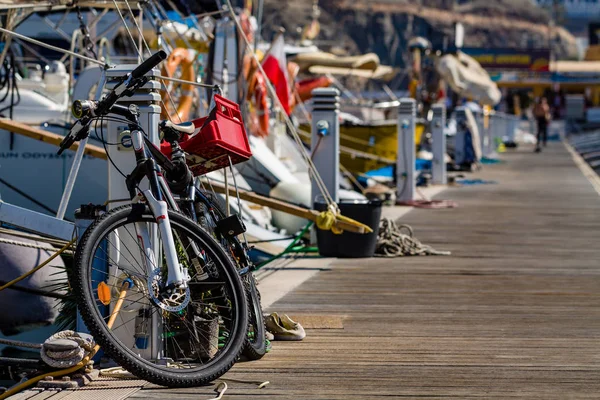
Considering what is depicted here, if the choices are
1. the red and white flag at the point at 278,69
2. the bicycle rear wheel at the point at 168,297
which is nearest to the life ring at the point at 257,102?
the red and white flag at the point at 278,69

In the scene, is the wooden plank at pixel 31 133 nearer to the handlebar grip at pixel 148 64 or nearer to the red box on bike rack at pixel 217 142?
the red box on bike rack at pixel 217 142

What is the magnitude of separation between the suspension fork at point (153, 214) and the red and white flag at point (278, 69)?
14.3 meters

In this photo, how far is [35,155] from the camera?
→ 11297 mm

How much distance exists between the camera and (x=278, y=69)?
19.3 m

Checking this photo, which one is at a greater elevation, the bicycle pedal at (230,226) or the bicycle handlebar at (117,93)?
the bicycle handlebar at (117,93)

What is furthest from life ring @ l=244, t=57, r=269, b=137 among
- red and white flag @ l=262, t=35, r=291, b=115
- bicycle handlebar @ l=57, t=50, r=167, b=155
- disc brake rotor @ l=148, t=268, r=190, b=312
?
disc brake rotor @ l=148, t=268, r=190, b=312

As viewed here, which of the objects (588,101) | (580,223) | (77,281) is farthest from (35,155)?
(588,101)

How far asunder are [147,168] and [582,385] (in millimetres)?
2046

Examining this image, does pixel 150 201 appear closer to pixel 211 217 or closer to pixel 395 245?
pixel 211 217

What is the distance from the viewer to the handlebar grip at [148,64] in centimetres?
480

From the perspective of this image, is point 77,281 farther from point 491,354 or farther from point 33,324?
point 33,324

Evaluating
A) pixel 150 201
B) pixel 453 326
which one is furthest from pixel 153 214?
pixel 453 326

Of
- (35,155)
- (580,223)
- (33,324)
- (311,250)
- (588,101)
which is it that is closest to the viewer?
(33,324)

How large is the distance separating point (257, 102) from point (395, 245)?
861 centimetres
